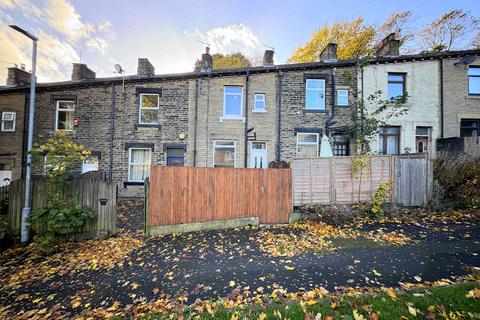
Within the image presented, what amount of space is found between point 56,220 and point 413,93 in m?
18.2

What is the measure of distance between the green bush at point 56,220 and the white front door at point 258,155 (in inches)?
348

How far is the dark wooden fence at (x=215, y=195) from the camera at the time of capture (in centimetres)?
717

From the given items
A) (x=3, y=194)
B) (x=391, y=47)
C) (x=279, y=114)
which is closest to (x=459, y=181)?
(x=279, y=114)

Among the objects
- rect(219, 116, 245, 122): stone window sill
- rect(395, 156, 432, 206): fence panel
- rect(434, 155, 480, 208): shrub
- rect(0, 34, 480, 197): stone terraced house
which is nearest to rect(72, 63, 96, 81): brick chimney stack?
rect(0, 34, 480, 197): stone terraced house

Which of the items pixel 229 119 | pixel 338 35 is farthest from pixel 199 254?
pixel 338 35

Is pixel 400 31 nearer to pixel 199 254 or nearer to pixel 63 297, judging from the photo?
pixel 199 254

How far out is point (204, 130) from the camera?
1352 centimetres

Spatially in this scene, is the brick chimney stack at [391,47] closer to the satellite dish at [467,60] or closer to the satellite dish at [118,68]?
the satellite dish at [467,60]

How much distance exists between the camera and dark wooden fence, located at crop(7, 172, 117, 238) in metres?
6.84

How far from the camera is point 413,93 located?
44.1ft

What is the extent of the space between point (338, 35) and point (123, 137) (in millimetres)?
22789

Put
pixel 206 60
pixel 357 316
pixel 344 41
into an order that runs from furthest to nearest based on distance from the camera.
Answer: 1. pixel 344 41
2. pixel 206 60
3. pixel 357 316

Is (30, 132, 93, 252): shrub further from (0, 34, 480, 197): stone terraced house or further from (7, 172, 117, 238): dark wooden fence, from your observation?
(0, 34, 480, 197): stone terraced house

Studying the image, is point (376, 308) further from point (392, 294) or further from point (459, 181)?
point (459, 181)
